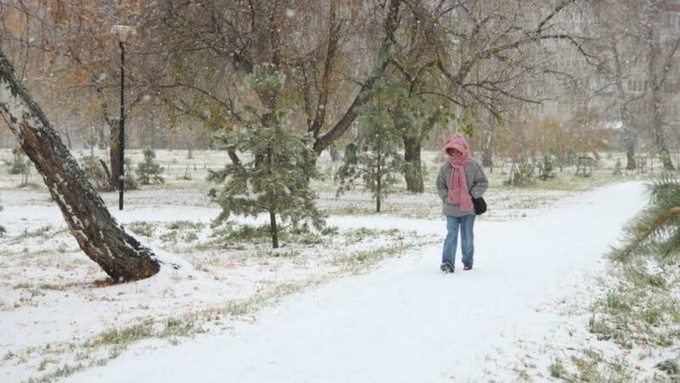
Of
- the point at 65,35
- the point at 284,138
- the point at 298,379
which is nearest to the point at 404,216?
the point at 284,138

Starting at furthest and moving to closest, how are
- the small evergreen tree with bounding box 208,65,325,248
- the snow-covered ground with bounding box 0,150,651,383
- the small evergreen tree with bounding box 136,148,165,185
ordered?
the small evergreen tree with bounding box 136,148,165,185 → the small evergreen tree with bounding box 208,65,325,248 → the snow-covered ground with bounding box 0,150,651,383

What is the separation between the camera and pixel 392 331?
5828mm

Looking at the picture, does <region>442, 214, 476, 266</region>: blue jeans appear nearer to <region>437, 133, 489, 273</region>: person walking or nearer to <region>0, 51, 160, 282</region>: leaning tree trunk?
<region>437, 133, 489, 273</region>: person walking

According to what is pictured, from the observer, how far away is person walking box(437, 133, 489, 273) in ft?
Answer: 27.6

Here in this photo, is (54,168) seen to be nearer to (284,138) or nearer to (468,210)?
(284,138)

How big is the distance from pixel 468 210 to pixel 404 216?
29.4 feet

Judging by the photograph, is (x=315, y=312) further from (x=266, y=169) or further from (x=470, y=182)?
(x=266, y=169)

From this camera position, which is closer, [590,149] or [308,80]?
[308,80]

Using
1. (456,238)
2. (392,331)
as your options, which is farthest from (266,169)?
(392,331)

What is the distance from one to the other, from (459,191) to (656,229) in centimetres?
439

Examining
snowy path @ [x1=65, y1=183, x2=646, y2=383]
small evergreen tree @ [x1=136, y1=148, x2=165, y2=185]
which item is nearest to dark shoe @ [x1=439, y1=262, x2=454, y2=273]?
snowy path @ [x1=65, y1=183, x2=646, y2=383]

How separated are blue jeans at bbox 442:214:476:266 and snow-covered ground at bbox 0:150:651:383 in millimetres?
253

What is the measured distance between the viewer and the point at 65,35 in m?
10.9

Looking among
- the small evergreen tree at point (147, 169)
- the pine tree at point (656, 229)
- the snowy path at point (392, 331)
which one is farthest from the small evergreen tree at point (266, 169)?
the small evergreen tree at point (147, 169)
